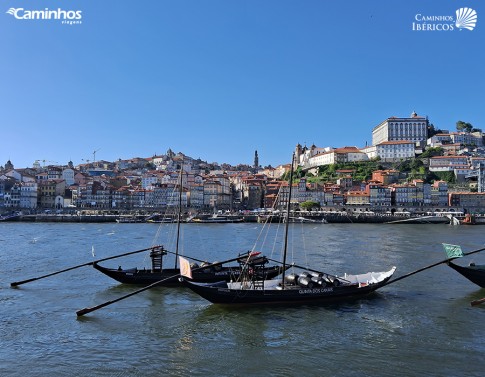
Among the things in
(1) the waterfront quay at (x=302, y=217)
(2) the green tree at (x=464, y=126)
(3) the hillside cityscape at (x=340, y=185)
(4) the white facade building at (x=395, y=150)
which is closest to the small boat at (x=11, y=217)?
(1) the waterfront quay at (x=302, y=217)

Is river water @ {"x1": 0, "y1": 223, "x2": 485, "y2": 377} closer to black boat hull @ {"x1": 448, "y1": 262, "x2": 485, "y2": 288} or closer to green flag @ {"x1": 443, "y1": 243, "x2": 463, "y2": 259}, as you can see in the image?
black boat hull @ {"x1": 448, "y1": 262, "x2": 485, "y2": 288}

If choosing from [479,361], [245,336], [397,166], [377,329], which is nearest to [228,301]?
[245,336]

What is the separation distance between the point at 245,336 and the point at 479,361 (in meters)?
5.98

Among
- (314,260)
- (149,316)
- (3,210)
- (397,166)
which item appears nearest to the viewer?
(149,316)

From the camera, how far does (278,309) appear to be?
15906mm

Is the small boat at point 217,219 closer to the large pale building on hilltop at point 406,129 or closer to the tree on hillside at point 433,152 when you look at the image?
the tree on hillside at point 433,152

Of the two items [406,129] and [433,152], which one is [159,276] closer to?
[433,152]

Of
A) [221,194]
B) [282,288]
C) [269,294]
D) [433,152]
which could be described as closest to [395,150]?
[433,152]

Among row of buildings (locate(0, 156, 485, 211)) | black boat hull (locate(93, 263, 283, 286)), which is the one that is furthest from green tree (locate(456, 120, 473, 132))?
black boat hull (locate(93, 263, 283, 286))

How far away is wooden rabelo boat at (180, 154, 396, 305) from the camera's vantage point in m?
15.8

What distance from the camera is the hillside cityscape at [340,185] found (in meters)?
91.9

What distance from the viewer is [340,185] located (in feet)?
333

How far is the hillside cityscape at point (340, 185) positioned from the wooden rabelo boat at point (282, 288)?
198 feet

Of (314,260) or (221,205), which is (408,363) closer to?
(314,260)
